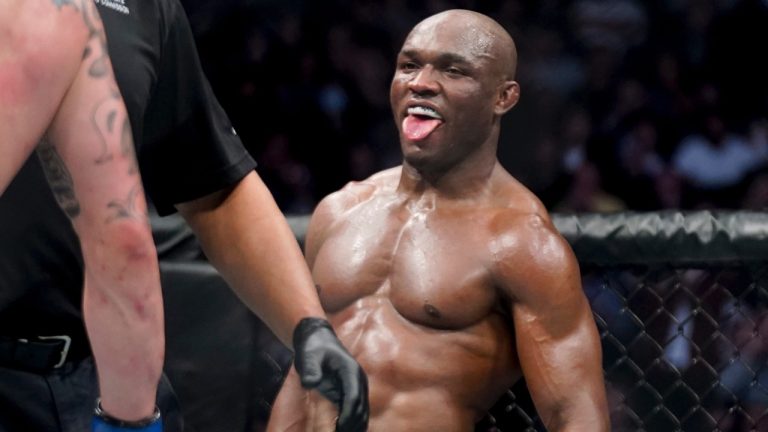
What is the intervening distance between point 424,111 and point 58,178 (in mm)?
1231

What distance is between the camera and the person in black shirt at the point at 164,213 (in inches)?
51.9

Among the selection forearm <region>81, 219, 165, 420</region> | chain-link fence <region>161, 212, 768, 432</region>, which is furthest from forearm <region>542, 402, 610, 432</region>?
forearm <region>81, 219, 165, 420</region>

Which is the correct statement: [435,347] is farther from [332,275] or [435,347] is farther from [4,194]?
[4,194]

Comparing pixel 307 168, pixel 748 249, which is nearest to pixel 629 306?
pixel 748 249

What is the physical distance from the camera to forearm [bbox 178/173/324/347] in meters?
1.46

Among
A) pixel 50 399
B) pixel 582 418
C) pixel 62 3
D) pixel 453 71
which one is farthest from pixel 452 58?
pixel 62 3

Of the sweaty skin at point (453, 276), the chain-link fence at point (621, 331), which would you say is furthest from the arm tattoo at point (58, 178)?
the chain-link fence at point (621, 331)

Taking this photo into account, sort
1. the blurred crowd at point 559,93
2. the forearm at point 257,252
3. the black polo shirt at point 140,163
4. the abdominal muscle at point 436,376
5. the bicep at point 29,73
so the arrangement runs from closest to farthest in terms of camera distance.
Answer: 1. the bicep at point 29,73
2. the black polo shirt at point 140,163
3. the forearm at point 257,252
4. the abdominal muscle at point 436,376
5. the blurred crowd at point 559,93

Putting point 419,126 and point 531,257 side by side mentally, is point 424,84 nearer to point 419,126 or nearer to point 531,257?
point 419,126

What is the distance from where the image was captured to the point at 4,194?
1.28 meters

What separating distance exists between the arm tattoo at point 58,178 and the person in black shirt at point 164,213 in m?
0.07

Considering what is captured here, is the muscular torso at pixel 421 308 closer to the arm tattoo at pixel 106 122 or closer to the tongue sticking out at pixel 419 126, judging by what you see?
the tongue sticking out at pixel 419 126

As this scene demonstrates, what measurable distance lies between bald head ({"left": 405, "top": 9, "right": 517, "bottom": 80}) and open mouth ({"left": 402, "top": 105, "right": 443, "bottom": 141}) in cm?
13

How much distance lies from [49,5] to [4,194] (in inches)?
9.4
